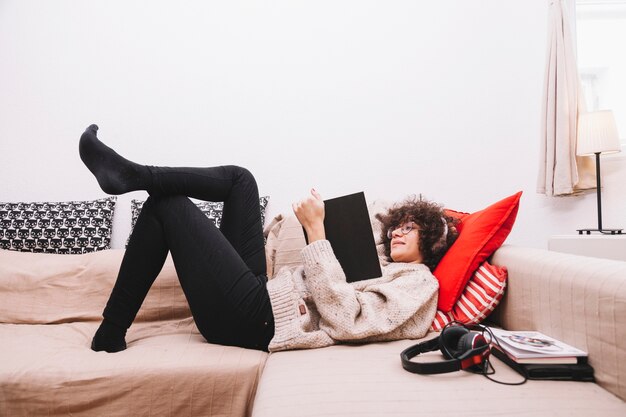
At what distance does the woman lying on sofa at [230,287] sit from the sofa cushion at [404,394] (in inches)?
6.0

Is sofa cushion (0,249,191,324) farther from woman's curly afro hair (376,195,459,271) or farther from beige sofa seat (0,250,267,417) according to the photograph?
woman's curly afro hair (376,195,459,271)

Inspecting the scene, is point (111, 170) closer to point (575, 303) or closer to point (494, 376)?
point (494, 376)

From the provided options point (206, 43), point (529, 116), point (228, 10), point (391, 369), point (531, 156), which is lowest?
point (391, 369)

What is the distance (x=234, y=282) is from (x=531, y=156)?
1719 mm

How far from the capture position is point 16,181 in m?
2.09

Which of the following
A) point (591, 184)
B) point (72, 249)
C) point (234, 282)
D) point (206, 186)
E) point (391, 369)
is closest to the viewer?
point (391, 369)

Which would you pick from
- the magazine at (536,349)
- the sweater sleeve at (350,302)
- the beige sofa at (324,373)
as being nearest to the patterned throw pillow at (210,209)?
the beige sofa at (324,373)

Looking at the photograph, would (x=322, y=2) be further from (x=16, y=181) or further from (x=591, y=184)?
(x=16, y=181)

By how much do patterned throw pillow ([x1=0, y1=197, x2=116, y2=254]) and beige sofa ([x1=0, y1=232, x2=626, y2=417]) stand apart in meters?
0.51

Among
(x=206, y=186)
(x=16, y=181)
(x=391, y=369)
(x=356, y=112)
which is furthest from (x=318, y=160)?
(x=16, y=181)

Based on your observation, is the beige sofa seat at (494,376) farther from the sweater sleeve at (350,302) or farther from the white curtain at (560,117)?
the white curtain at (560,117)

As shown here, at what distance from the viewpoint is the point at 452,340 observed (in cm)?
97

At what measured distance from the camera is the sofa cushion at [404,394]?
73 centimetres

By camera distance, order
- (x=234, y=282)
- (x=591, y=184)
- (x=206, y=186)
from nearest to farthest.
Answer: (x=234, y=282) < (x=206, y=186) < (x=591, y=184)
